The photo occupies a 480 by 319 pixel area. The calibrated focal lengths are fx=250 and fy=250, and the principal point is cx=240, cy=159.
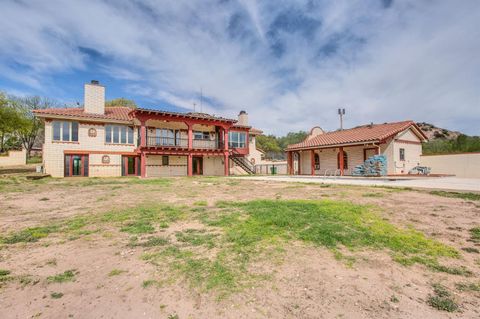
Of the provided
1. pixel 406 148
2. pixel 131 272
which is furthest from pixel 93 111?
pixel 406 148

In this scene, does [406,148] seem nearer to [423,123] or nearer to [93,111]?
[93,111]

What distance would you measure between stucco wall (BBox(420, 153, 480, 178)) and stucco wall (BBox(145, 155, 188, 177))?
23315 mm

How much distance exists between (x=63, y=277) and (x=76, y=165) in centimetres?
2254

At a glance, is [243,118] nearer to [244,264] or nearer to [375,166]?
[375,166]

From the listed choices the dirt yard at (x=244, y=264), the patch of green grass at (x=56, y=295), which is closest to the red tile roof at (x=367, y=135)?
the dirt yard at (x=244, y=264)

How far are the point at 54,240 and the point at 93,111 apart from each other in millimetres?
22092

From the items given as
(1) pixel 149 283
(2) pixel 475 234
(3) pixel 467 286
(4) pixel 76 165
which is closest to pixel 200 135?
(4) pixel 76 165

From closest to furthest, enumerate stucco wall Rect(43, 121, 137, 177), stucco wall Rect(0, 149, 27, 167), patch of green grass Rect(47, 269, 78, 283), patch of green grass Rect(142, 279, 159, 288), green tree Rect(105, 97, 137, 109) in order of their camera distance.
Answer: patch of green grass Rect(142, 279, 159, 288) → patch of green grass Rect(47, 269, 78, 283) → stucco wall Rect(43, 121, 137, 177) → stucco wall Rect(0, 149, 27, 167) → green tree Rect(105, 97, 137, 109)

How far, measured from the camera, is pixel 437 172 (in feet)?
74.4

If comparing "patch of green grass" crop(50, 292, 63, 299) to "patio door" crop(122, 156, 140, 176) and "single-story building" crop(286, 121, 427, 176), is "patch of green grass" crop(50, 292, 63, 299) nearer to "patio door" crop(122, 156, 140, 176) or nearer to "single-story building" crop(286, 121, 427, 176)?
"single-story building" crop(286, 121, 427, 176)

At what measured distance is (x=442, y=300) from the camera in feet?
9.11

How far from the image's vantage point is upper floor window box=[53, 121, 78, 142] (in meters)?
21.8

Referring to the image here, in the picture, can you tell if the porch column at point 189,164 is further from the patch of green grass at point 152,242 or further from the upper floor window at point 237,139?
the patch of green grass at point 152,242

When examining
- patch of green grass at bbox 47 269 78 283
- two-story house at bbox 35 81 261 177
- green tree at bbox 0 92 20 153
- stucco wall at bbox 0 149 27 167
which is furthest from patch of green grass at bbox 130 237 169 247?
stucco wall at bbox 0 149 27 167
